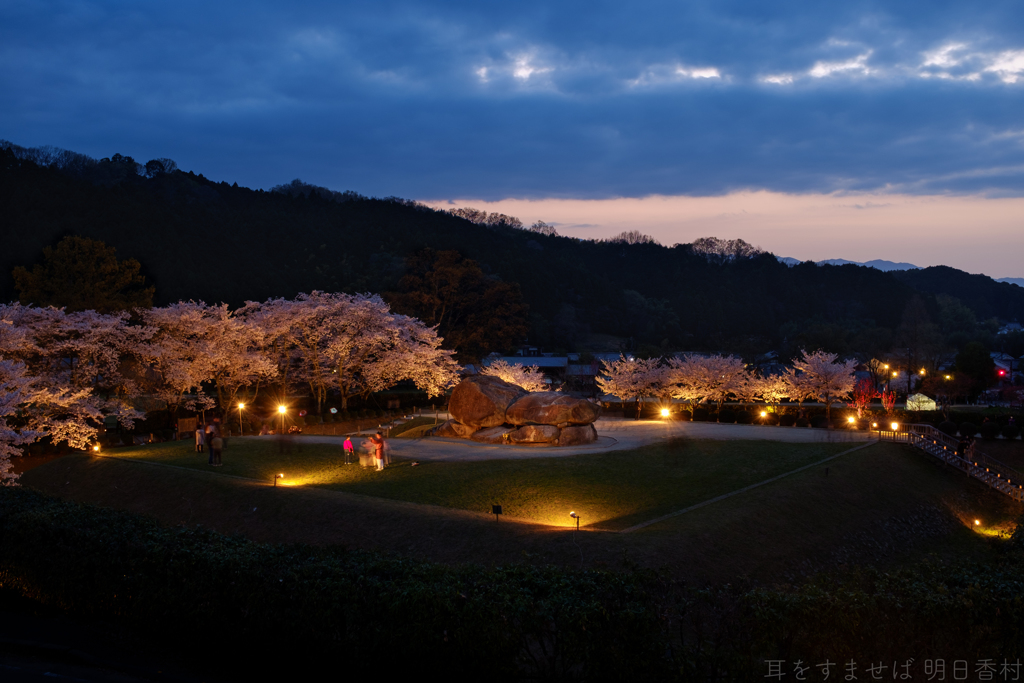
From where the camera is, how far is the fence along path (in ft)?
87.8

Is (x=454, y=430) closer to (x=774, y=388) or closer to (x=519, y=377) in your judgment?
(x=519, y=377)

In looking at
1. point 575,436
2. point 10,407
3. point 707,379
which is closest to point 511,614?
point 10,407

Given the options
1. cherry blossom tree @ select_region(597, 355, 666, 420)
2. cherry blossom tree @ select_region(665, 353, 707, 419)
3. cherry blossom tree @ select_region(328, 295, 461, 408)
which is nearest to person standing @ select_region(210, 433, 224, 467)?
cherry blossom tree @ select_region(328, 295, 461, 408)

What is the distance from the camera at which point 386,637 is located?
8.54 m

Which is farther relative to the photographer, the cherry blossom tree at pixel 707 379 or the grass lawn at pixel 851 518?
the cherry blossom tree at pixel 707 379

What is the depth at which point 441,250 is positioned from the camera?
70312mm

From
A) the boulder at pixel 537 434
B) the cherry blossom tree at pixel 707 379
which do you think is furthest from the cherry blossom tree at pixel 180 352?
the cherry blossom tree at pixel 707 379

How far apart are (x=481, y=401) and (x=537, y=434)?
3.45 metres

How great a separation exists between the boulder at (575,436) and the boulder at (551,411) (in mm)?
272

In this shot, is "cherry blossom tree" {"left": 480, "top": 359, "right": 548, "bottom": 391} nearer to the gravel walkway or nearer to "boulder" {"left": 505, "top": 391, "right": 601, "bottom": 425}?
the gravel walkway

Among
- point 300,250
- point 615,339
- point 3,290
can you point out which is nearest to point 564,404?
point 3,290

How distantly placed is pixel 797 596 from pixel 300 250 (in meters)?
88.1

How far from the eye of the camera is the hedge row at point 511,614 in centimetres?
790

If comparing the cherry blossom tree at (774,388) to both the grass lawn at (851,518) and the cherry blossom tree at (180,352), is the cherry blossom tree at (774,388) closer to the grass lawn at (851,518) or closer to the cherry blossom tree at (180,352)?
the grass lawn at (851,518)
